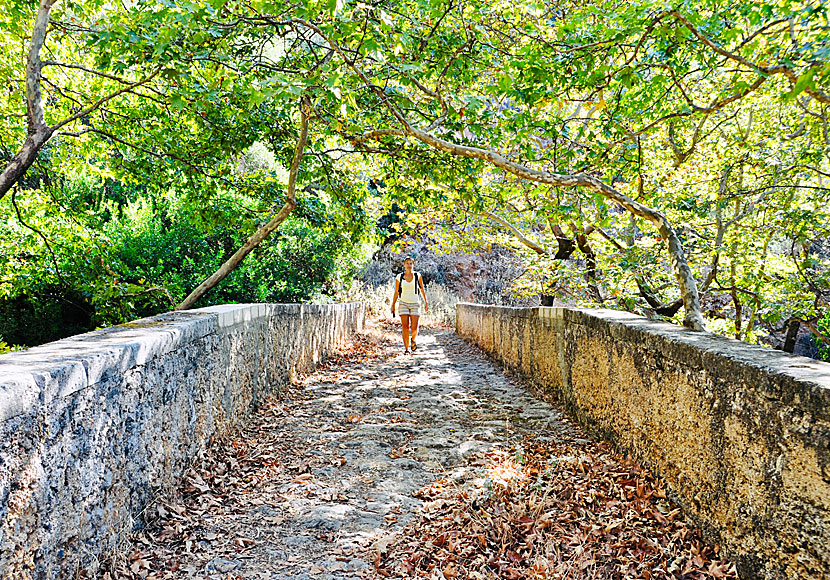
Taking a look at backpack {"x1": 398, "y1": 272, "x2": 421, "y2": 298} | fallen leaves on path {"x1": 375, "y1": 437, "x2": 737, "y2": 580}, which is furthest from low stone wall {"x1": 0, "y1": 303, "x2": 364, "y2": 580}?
backpack {"x1": 398, "y1": 272, "x2": 421, "y2": 298}

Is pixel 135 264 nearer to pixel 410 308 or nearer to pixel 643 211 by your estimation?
pixel 410 308

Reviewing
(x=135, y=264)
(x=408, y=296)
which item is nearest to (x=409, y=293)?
(x=408, y=296)

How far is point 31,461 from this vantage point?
192 centimetres

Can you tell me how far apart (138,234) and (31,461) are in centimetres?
969

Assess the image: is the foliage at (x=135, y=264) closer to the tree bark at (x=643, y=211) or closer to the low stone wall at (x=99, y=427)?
the low stone wall at (x=99, y=427)

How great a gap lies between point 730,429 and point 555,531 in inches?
45.2

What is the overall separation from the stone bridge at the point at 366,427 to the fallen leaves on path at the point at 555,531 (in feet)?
0.51

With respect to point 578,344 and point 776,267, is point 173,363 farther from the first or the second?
point 776,267

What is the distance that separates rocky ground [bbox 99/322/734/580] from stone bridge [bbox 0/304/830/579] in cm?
7

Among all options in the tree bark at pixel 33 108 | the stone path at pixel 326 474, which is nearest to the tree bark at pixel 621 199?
the stone path at pixel 326 474

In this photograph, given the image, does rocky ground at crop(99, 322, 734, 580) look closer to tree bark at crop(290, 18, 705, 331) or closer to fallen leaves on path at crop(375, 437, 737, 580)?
fallen leaves on path at crop(375, 437, 737, 580)

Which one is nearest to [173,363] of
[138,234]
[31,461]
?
[31,461]

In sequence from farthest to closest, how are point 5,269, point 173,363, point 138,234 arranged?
point 138,234, point 5,269, point 173,363

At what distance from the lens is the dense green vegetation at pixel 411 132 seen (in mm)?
4938
